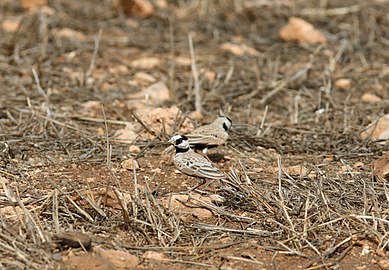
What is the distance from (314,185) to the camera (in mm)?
5020

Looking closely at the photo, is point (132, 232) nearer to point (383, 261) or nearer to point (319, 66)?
point (383, 261)

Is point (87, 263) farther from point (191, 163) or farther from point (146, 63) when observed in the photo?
point (146, 63)

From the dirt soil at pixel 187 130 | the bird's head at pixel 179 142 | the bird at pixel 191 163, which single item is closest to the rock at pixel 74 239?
the dirt soil at pixel 187 130

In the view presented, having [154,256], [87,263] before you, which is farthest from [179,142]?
[87,263]

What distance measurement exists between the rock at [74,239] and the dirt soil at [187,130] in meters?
0.04

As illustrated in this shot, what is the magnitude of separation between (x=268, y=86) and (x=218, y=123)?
1605 mm

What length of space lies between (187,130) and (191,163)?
1.15m

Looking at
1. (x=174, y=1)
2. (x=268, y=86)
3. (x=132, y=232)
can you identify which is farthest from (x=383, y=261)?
(x=174, y=1)

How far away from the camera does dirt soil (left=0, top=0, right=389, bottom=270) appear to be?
4410mm

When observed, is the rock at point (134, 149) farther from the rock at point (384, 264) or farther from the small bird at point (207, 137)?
the rock at point (384, 264)

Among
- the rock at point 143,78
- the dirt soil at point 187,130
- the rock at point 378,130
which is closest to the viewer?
the dirt soil at point 187,130

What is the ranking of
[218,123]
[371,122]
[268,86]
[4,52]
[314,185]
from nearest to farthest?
[314,185], [218,123], [371,122], [268,86], [4,52]

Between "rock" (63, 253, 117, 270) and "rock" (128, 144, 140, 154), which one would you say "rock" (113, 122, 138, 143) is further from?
"rock" (63, 253, 117, 270)

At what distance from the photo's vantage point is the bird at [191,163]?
4988 mm
